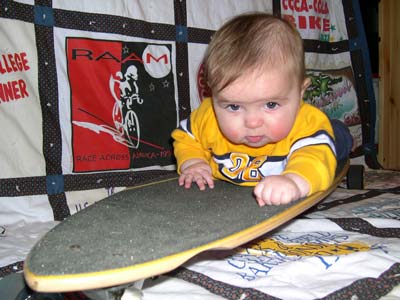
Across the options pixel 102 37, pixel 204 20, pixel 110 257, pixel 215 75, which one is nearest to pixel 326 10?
pixel 204 20

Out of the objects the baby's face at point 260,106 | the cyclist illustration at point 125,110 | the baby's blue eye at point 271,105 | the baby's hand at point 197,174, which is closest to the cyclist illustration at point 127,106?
the cyclist illustration at point 125,110

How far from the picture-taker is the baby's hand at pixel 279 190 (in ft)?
2.56

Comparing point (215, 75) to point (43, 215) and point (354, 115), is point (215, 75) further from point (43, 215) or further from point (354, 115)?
point (354, 115)

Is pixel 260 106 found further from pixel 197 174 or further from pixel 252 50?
pixel 197 174

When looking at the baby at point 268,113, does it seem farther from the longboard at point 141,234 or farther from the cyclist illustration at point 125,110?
the cyclist illustration at point 125,110

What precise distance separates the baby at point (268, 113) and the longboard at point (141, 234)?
0.04 metres

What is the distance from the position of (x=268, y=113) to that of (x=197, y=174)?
0.74ft

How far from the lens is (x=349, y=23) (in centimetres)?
183

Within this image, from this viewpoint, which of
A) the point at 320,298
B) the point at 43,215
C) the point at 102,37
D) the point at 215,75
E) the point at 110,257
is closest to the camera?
the point at 110,257

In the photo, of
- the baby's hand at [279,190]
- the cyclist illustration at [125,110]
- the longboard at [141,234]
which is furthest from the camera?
the cyclist illustration at [125,110]

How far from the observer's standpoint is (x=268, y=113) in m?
0.89

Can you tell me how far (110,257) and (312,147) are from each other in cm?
52

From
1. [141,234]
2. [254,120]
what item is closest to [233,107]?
[254,120]

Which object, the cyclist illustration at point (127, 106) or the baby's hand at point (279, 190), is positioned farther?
the cyclist illustration at point (127, 106)
